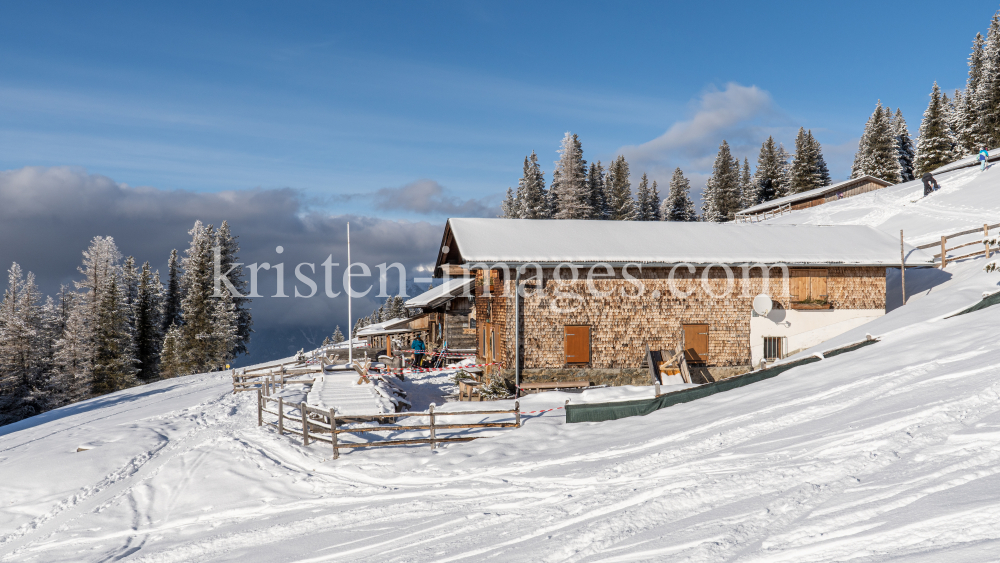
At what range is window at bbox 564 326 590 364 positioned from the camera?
20750 mm

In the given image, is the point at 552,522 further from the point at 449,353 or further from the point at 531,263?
the point at 449,353

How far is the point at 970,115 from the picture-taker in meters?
55.2

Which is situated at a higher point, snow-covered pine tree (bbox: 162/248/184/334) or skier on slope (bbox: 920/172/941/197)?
skier on slope (bbox: 920/172/941/197)

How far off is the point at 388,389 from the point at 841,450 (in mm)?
15461

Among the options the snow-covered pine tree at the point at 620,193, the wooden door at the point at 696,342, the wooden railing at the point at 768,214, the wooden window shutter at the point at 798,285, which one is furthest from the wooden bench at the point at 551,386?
the snow-covered pine tree at the point at 620,193

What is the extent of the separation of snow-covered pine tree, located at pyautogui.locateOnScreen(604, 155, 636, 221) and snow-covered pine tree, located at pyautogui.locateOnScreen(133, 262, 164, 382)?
50929 millimetres

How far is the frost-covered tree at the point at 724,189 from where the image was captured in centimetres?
7088

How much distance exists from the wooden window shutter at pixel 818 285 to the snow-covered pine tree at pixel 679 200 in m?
51.6

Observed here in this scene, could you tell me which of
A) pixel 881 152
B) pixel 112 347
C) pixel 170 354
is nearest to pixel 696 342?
pixel 170 354

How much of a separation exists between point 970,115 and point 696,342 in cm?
5497

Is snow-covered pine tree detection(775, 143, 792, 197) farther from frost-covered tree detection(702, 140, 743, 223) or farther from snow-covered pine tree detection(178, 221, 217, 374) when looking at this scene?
snow-covered pine tree detection(178, 221, 217, 374)

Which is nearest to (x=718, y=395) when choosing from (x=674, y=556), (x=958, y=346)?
(x=958, y=346)

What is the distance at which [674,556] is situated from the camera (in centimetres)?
583

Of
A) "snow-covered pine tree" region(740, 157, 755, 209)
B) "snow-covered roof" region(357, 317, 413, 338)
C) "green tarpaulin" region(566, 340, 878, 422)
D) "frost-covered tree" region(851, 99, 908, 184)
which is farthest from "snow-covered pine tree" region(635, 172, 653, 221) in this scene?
"green tarpaulin" region(566, 340, 878, 422)
